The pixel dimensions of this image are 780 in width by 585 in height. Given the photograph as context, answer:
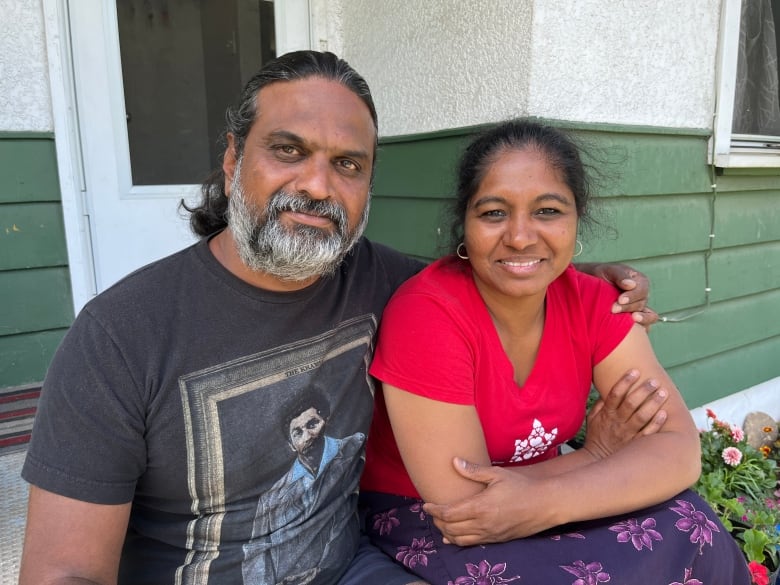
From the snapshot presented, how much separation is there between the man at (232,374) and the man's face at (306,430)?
0.04 m

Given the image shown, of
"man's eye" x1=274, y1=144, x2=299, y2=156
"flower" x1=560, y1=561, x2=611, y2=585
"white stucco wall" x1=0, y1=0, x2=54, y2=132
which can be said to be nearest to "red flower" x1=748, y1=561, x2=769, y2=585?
"flower" x1=560, y1=561, x2=611, y2=585

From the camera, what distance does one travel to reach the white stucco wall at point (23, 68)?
230 cm

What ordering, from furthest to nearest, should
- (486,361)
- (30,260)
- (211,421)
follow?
(30,260) < (486,361) < (211,421)

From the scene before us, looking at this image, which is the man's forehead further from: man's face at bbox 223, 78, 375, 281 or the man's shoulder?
the man's shoulder

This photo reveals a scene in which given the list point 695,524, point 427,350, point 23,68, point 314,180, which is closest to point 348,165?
point 314,180

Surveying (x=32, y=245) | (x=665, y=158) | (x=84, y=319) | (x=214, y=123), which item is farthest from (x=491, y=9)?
(x=32, y=245)

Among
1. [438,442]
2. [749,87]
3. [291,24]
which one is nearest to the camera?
→ [438,442]

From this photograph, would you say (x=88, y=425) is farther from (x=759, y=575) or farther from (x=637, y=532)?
(x=759, y=575)

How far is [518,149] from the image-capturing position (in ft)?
4.76

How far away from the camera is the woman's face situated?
1.42m

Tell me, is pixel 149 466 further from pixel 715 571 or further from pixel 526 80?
pixel 526 80

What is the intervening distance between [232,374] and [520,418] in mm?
723

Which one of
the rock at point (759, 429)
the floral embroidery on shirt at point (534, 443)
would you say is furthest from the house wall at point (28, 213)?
the rock at point (759, 429)

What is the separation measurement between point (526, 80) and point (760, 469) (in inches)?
89.5
